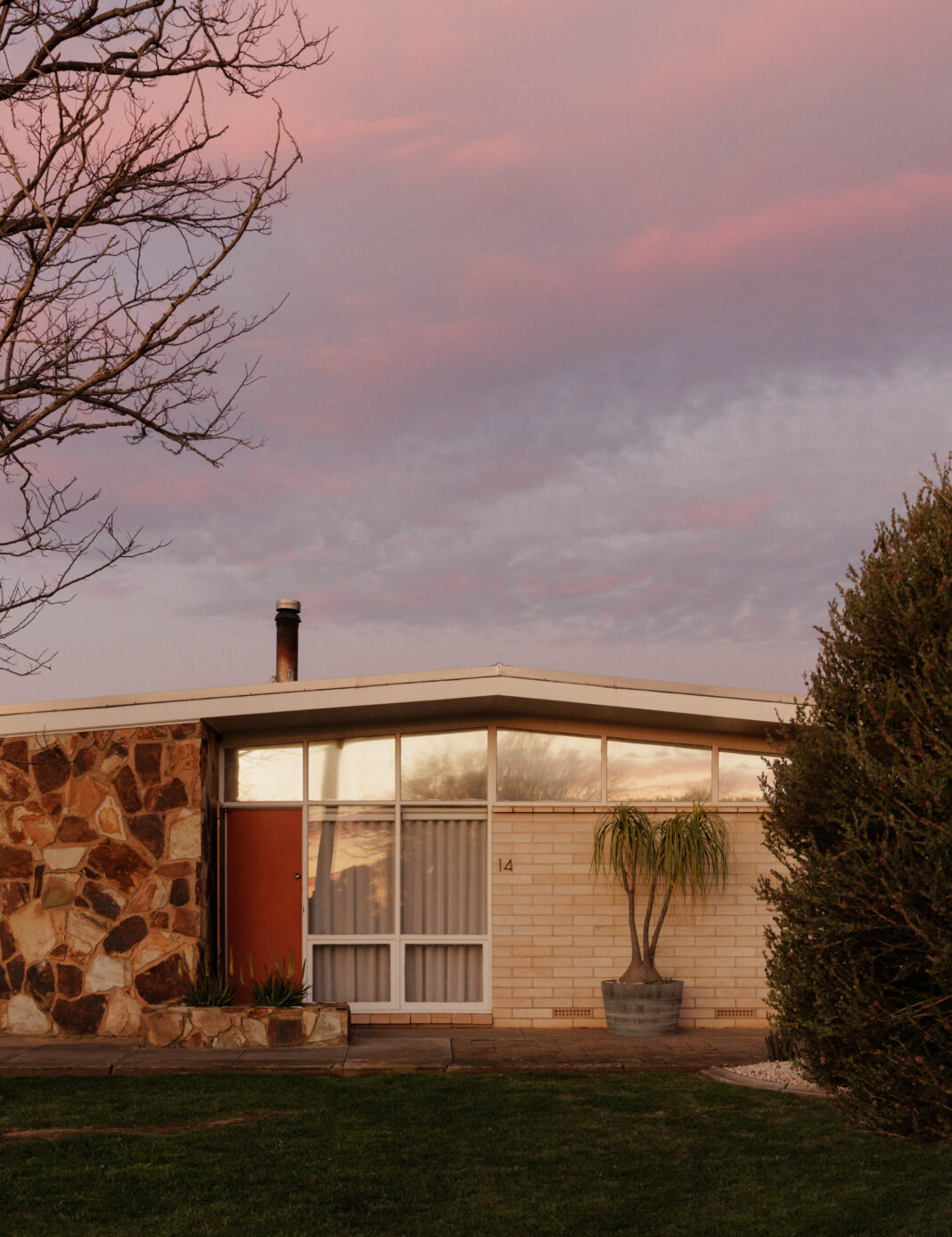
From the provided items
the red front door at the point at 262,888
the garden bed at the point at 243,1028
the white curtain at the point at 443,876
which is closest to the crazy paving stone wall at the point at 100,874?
the red front door at the point at 262,888

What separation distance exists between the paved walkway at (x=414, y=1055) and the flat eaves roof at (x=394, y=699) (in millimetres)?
2771

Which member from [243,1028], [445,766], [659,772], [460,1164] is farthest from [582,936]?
[460,1164]

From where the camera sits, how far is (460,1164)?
732cm

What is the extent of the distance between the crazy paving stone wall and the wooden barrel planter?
3749 mm

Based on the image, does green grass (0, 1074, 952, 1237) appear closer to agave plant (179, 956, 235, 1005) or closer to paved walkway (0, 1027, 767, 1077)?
paved walkway (0, 1027, 767, 1077)

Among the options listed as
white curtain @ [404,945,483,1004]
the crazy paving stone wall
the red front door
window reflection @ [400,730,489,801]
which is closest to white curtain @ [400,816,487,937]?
white curtain @ [404,945,483,1004]

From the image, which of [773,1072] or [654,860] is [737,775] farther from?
[773,1072]

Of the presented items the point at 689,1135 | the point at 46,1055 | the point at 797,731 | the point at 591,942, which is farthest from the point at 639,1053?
the point at 797,731

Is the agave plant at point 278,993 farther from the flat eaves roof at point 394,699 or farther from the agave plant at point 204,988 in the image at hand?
the flat eaves roof at point 394,699

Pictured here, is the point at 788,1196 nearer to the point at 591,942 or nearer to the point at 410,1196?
the point at 410,1196

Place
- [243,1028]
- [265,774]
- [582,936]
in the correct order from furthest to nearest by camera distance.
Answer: [265,774] → [582,936] → [243,1028]

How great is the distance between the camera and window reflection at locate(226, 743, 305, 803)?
41.8 ft

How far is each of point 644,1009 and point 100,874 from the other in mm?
4992

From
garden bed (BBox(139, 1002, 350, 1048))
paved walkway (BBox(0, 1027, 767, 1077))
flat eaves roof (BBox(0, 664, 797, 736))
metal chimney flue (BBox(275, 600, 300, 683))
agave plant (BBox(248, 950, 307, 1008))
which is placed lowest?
paved walkway (BBox(0, 1027, 767, 1077))
